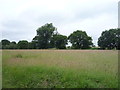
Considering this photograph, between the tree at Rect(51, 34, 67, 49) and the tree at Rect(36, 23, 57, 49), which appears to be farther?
the tree at Rect(36, 23, 57, 49)

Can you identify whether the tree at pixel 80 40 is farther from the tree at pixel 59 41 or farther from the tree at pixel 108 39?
the tree at pixel 108 39

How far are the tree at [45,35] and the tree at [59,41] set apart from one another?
1.81 meters

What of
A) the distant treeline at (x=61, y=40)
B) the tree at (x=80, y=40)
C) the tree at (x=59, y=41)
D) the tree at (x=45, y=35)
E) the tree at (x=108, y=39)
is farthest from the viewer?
the tree at (x=80, y=40)

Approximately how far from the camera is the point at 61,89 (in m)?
6.15

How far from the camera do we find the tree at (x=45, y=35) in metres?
57.2

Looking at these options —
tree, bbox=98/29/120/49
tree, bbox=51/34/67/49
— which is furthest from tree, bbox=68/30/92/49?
tree, bbox=98/29/120/49

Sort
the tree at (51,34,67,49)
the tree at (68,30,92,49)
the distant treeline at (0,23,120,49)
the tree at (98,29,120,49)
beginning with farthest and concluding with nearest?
the tree at (68,30,92,49) → the tree at (51,34,67,49) → the distant treeline at (0,23,120,49) → the tree at (98,29,120,49)

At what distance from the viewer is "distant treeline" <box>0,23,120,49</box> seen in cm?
5534

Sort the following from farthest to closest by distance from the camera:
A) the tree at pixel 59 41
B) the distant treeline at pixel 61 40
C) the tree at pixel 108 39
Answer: the tree at pixel 59 41, the distant treeline at pixel 61 40, the tree at pixel 108 39

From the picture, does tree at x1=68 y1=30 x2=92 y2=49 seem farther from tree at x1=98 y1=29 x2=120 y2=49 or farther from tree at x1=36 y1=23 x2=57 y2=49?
tree at x1=36 y1=23 x2=57 y2=49

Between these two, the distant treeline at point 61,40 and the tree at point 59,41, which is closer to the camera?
the distant treeline at point 61,40

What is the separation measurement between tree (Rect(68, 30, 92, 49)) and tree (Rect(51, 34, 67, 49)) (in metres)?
3.44

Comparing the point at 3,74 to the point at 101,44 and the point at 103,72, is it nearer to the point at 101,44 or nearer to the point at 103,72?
the point at 103,72

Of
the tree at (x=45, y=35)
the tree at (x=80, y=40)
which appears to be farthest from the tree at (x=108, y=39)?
the tree at (x=45, y=35)
